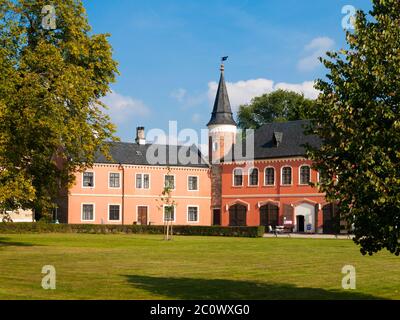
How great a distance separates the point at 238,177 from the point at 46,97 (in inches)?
1501

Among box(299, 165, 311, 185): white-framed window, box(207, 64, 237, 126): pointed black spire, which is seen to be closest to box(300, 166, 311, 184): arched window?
box(299, 165, 311, 185): white-framed window

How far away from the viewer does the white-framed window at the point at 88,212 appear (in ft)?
201

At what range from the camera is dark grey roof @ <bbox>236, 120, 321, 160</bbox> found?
5877 centimetres

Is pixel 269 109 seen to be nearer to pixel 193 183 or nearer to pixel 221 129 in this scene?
pixel 221 129

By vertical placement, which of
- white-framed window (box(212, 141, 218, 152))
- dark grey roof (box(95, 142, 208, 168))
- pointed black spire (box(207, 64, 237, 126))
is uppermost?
pointed black spire (box(207, 64, 237, 126))

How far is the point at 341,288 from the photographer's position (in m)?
15.6

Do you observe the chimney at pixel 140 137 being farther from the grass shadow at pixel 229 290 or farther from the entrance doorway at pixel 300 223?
the grass shadow at pixel 229 290

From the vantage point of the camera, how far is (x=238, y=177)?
210 ft

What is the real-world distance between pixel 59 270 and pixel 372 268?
1043 cm

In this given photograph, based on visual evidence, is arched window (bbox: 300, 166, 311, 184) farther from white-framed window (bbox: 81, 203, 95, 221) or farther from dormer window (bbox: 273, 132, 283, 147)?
white-framed window (bbox: 81, 203, 95, 221)

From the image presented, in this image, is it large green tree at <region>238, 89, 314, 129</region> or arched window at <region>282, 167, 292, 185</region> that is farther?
large green tree at <region>238, 89, 314, 129</region>

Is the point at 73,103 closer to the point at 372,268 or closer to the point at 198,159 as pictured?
the point at 372,268

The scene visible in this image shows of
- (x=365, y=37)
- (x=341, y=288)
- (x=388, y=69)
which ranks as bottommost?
(x=341, y=288)
